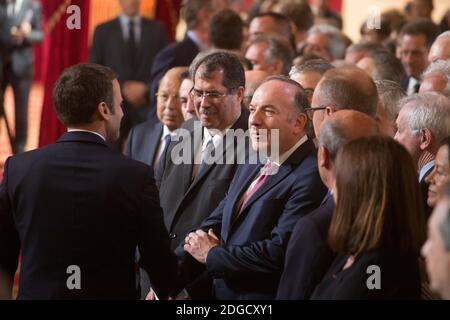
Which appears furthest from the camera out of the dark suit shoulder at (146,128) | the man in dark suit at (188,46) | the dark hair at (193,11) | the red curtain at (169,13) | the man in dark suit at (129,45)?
the red curtain at (169,13)

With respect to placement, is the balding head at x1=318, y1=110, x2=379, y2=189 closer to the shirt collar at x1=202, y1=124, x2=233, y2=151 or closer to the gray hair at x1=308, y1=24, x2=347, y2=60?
the shirt collar at x1=202, y1=124, x2=233, y2=151

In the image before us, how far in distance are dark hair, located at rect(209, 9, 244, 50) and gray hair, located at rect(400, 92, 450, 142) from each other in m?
3.13

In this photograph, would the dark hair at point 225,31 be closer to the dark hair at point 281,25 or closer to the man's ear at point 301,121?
the dark hair at point 281,25

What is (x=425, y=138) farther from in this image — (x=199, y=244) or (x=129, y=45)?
(x=129, y=45)

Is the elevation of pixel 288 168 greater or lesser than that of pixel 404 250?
greater

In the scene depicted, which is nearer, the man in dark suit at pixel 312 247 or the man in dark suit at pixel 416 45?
the man in dark suit at pixel 312 247

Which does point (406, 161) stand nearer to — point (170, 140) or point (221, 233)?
point (221, 233)

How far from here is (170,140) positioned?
19.1 ft

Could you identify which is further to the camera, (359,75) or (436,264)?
(359,75)

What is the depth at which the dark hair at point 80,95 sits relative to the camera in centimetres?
410

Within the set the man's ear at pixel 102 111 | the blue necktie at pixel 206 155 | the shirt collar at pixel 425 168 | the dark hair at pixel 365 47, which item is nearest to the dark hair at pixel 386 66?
the dark hair at pixel 365 47
